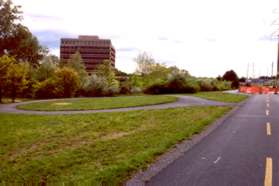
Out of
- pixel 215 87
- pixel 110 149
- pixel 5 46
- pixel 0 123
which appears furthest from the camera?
pixel 215 87

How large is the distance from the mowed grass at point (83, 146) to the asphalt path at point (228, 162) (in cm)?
80

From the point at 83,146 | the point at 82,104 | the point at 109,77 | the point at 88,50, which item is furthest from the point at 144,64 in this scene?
the point at 88,50

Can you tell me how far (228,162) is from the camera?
6.63m

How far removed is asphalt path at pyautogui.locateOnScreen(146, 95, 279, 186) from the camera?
17.6 ft

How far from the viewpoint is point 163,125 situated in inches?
470

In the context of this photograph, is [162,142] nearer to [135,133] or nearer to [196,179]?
[135,133]

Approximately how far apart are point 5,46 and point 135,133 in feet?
90.9

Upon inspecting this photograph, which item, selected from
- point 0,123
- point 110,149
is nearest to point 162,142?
point 110,149

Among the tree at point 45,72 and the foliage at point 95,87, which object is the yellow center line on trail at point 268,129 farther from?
the tree at point 45,72

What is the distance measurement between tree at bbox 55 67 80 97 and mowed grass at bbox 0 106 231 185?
20.9 metres

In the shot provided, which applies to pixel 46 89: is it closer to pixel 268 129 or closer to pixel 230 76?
pixel 268 129

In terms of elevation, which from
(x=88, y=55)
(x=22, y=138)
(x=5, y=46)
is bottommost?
(x=22, y=138)

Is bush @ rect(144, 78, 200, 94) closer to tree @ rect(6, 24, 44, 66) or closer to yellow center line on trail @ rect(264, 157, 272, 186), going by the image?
tree @ rect(6, 24, 44, 66)

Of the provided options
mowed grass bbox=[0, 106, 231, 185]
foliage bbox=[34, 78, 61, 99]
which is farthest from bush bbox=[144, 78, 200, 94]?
mowed grass bbox=[0, 106, 231, 185]
